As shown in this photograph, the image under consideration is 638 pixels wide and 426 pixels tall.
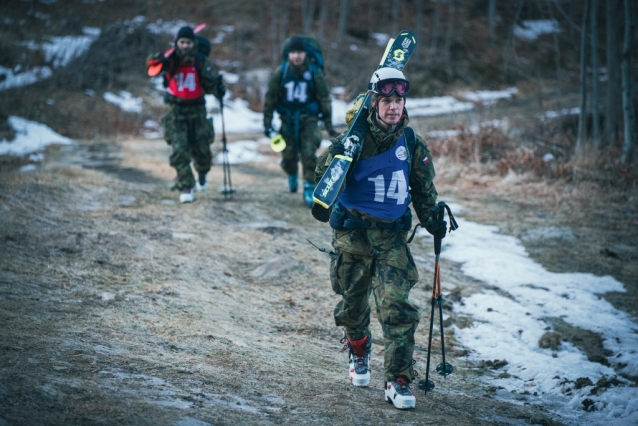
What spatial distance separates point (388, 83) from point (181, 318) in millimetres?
2810

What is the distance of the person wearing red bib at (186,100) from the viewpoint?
903cm

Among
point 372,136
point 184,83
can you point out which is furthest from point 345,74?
point 372,136

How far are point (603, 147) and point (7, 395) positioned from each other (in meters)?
12.1

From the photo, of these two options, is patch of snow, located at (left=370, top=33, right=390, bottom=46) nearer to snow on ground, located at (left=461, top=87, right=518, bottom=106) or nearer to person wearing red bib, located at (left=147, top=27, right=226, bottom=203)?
snow on ground, located at (left=461, top=87, right=518, bottom=106)

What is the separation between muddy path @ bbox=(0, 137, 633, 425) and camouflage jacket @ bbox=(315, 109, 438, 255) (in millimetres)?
1057

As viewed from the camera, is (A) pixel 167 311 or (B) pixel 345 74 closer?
(A) pixel 167 311

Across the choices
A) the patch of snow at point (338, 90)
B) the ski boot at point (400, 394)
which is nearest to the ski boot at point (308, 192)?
the ski boot at point (400, 394)

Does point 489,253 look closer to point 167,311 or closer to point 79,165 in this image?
point 167,311

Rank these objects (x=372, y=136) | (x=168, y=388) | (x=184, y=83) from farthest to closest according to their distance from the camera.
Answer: (x=184, y=83) → (x=372, y=136) → (x=168, y=388)

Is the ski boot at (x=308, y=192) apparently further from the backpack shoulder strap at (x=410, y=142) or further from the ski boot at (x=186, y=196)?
the backpack shoulder strap at (x=410, y=142)

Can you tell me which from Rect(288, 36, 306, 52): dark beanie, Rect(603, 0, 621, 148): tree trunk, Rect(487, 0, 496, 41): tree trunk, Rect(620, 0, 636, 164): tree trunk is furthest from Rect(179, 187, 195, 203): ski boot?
Rect(487, 0, 496, 41): tree trunk

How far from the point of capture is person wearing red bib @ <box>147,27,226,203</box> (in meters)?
9.03

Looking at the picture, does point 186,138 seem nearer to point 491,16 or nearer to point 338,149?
point 338,149

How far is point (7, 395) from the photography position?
332 cm
